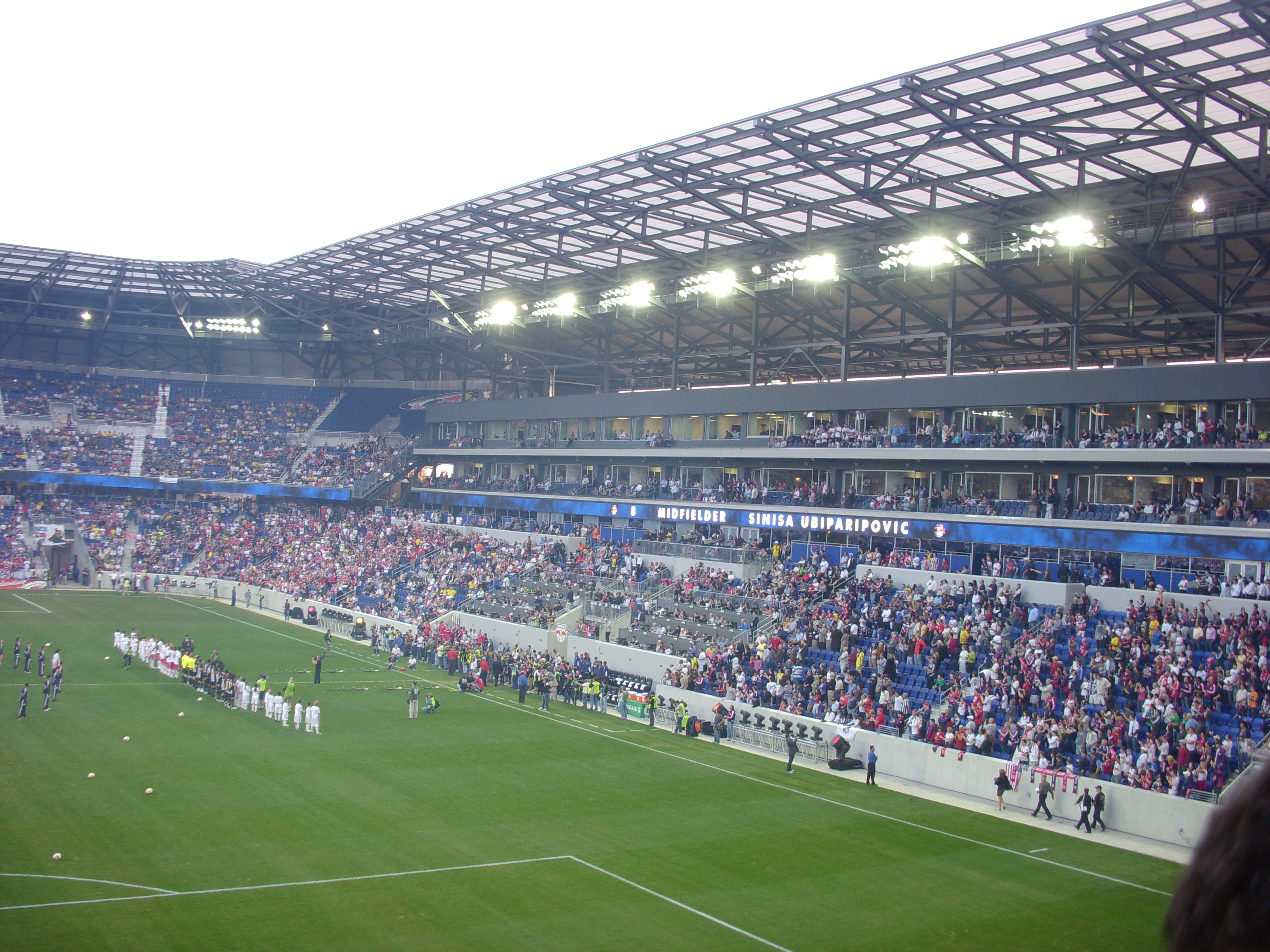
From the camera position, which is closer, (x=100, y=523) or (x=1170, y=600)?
(x=1170, y=600)

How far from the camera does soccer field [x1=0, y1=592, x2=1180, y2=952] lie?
690 inches

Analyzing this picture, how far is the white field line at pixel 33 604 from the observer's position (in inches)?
2057

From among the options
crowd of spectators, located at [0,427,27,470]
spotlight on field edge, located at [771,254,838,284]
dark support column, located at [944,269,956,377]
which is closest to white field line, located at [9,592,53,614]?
crowd of spectators, located at [0,427,27,470]

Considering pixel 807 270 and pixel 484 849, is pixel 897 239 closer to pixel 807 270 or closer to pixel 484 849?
pixel 807 270

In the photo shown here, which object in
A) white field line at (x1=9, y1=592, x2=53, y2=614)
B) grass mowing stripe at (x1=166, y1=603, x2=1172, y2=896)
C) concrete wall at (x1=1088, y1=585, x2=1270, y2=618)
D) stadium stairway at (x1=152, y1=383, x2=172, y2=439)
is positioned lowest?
grass mowing stripe at (x1=166, y1=603, x2=1172, y2=896)

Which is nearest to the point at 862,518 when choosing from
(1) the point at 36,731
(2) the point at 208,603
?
(1) the point at 36,731

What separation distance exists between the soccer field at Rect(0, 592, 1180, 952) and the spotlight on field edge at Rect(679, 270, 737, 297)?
2081 cm

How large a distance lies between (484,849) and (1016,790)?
48.5 feet

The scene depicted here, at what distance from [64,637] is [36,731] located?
17.9 metres

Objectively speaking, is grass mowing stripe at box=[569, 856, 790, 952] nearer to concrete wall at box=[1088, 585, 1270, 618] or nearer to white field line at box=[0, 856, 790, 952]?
white field line at box=[0, 856, 790, 952]

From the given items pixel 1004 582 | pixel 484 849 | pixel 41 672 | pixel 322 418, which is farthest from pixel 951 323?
pixel 322 418

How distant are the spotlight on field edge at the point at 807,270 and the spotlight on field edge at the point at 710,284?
1.98 m

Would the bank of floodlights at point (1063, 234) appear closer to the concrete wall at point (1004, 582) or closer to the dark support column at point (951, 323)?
Result: the dark support column at point (951, 323)

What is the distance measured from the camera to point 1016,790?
27.7 metres
